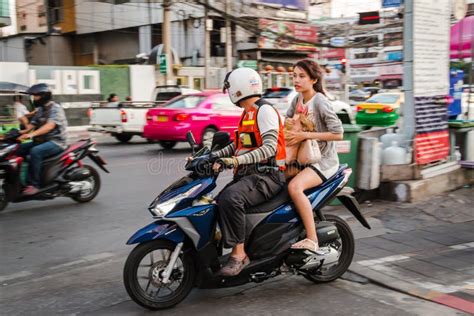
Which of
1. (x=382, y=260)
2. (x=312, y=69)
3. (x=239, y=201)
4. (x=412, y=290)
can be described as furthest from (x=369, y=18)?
(x=239, y=201)

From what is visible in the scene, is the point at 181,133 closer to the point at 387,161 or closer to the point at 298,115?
the point at 387,161

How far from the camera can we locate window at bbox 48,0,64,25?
108ft

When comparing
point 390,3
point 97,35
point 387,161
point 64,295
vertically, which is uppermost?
point 97,35

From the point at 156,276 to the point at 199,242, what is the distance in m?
0.40

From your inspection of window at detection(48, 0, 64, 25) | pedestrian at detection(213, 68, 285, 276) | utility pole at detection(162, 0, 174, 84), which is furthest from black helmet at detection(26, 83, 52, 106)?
window at detection(48, 0, 64, 25)

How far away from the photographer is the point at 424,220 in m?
6.93

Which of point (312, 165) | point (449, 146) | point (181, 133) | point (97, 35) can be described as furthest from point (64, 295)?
point (97, 35)

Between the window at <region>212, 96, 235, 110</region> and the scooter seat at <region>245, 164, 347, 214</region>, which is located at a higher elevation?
the window at <region>212, 96, 235, 110</region>

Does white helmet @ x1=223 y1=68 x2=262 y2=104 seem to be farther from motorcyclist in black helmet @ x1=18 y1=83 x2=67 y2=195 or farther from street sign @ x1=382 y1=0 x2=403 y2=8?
street sign @ x1=382 y1=0 x2=403 y2=8

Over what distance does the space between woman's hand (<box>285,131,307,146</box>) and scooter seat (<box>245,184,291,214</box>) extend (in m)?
0.40

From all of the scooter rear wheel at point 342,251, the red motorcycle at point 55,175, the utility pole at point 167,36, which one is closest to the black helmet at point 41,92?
the red motorcycle at point 55,175

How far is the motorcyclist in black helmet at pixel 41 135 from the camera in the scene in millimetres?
7512

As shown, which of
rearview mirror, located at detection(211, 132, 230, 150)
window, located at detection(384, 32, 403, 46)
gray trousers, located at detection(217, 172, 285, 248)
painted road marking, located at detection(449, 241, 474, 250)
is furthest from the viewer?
window, located at detection(384, 32, 403, 46)

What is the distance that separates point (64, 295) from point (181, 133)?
9.34 m
